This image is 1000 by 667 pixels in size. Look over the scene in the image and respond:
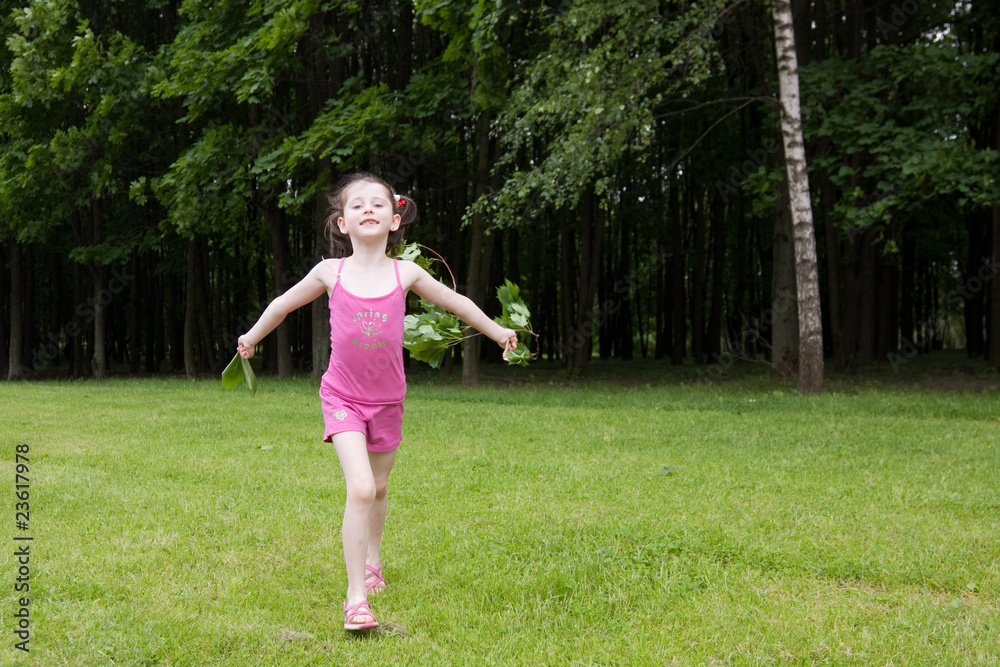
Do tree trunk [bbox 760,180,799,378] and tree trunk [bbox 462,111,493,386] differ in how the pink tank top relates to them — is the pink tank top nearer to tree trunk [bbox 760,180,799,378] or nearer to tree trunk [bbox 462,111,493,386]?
tree trunk [bbox 462,111,493,386]

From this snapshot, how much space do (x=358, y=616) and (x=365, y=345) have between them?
4.27 ft

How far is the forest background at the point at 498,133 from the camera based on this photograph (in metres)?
14.9

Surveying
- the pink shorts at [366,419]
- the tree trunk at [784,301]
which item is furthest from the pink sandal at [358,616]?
the tree trunk at [784,301]

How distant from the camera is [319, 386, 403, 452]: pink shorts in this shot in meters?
4.20

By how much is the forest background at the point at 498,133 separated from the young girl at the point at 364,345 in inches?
265

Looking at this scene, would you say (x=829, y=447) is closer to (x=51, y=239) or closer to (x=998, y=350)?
(x=998, y=350)

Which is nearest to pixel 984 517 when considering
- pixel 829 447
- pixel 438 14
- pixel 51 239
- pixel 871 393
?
pixel 829 447

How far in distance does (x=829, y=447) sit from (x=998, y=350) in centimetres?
1178

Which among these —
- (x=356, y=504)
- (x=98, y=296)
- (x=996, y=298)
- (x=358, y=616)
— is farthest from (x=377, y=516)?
(x=98, y=296)

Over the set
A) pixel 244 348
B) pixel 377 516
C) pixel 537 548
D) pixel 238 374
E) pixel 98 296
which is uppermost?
pixel 98 296

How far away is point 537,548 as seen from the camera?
5258 mm

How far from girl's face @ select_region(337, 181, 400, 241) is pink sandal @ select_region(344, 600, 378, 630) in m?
1.87

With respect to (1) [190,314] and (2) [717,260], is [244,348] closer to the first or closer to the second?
(1) [190,314]

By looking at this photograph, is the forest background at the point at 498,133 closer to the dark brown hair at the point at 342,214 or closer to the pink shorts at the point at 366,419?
the dark brown hair at the point at 342,214
